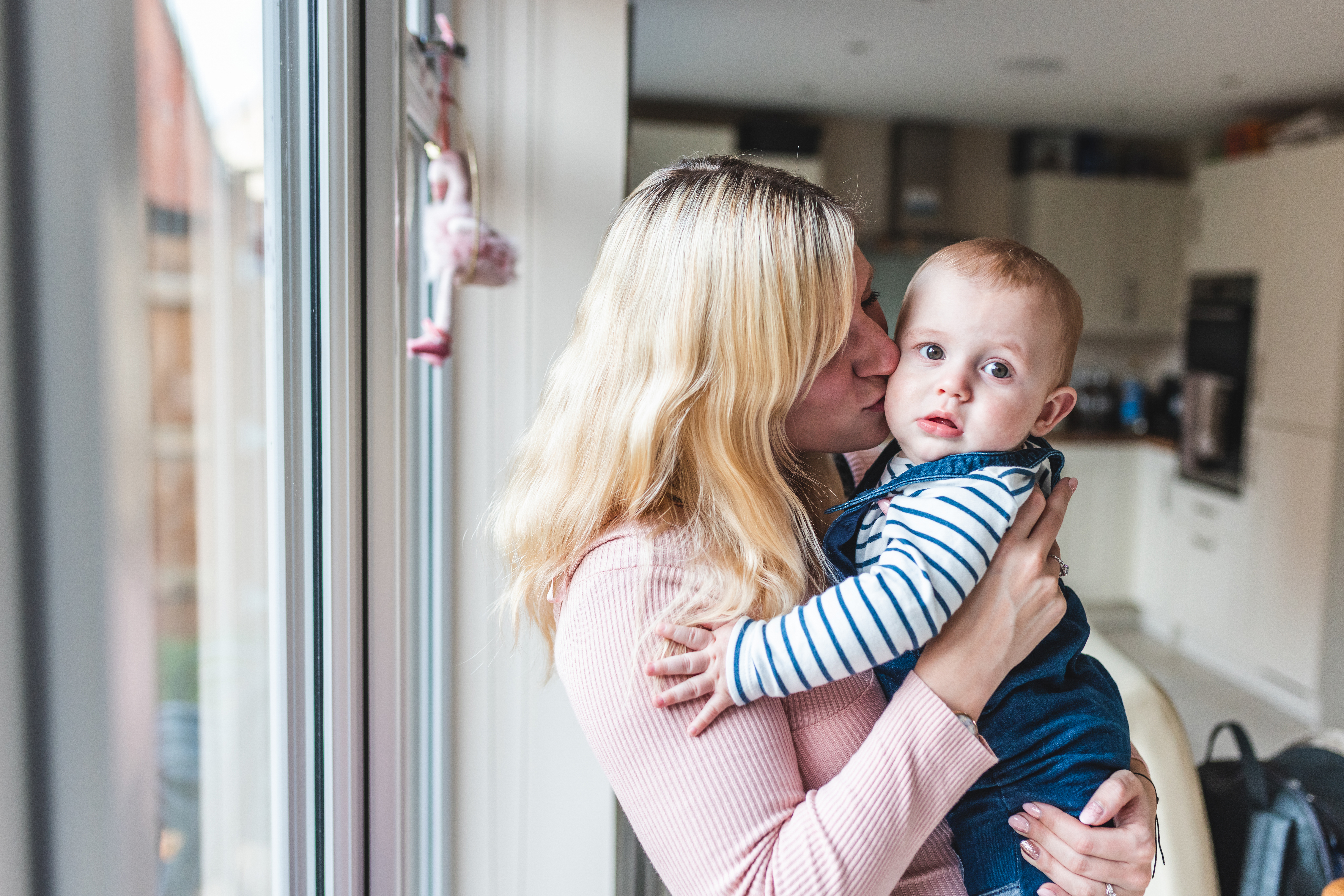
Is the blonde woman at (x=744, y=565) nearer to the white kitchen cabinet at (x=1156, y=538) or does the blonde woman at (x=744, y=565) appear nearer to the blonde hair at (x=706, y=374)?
the blonde hair at (x=706, y=374)

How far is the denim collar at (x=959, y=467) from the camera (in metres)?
0.88

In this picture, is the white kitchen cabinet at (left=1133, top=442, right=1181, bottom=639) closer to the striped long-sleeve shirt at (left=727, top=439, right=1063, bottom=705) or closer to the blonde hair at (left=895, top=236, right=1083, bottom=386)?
the blonde hair at (left=895, top=236, right=1083, bottom=386)

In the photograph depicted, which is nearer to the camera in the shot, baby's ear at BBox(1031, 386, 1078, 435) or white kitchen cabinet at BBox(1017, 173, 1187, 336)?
baby's ear at BBox(1031, 386, 1078, 435)

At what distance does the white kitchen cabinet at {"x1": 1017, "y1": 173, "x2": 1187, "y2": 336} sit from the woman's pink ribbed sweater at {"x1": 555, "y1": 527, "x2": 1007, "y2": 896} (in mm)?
5105

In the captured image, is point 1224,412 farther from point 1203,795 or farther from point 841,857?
point 841,857

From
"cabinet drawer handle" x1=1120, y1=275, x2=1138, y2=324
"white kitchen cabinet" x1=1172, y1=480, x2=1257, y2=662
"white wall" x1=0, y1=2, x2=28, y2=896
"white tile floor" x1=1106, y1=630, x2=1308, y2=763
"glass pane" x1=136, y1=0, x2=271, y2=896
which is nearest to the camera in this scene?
"white wall" x1=0, y1=2, x2=28, y2=896

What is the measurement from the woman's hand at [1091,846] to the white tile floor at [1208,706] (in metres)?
3.01

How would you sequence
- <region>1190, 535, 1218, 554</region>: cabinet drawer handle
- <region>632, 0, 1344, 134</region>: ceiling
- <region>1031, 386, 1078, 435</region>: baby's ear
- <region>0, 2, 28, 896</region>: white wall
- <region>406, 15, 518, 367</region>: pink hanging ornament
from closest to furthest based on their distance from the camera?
<region>0, 2, 28, 896</region>: white wall, <region>1031, 386, 1078, 435</region>: baby's ear, <region>406, 15, 518, 367</region>: pink hanging ornament, <region>632, 0, 1344, 134</region>: ceiling, <region>1190, 535, 1218, 554</region>: cabinet drawer handle

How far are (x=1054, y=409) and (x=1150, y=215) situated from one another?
209 inches

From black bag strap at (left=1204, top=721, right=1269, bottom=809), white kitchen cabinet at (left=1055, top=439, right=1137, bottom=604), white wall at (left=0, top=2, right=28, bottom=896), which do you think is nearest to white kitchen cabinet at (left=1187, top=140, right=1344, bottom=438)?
white kitchen cabinet at (left=1055, top=439, right=1137, bottom=604)

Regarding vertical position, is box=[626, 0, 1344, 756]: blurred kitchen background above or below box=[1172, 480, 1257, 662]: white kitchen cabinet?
above

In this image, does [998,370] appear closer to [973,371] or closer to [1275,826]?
[973,371]

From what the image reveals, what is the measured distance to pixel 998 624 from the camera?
84 cm

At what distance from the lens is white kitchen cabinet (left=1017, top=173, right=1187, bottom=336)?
17.9 ft
